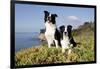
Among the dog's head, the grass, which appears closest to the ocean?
the grass

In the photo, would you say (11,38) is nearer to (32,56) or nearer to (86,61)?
(32,56)

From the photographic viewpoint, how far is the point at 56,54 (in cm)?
245

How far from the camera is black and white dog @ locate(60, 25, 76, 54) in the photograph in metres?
2.48

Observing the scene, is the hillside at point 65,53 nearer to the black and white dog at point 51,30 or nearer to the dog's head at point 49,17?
the black and white dog at point 51,30

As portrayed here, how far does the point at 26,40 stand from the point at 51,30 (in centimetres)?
32

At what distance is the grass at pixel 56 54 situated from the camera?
2.31 m

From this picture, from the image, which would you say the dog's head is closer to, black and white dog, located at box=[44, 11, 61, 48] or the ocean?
black and white dog, located at box=[44, 11, 61, 48]

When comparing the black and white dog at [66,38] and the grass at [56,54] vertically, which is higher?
the black and white dog at [66,38]

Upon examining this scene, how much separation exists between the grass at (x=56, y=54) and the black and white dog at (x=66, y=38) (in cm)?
5

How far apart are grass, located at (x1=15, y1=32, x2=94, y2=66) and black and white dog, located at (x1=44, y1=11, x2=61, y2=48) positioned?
8cm

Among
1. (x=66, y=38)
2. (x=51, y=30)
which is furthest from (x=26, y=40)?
(x=66, y=38)

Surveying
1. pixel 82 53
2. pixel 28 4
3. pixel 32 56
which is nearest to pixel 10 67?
pixel 32 56

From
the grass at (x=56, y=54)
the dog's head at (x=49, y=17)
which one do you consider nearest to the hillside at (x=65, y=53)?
the grass at (x=56, y=54)

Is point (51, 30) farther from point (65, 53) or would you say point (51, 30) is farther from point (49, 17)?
point (65, 53)
